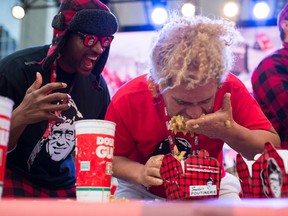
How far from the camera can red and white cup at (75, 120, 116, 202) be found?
0.94m

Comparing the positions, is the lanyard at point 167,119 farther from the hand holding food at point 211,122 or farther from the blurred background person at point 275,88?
the blurred background person at point 275,88

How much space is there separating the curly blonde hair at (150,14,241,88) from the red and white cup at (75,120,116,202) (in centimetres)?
37

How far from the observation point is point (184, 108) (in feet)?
4.35

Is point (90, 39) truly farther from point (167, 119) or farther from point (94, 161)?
point (94, 161)

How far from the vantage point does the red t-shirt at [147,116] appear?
1495 millimetres

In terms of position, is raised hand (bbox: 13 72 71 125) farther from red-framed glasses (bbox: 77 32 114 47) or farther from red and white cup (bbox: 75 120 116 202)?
red-framed glasses (bbox: 77 32 114 47)

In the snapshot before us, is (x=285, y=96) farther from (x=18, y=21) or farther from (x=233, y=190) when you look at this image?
(x=18, y=21)

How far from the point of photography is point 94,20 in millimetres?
1883

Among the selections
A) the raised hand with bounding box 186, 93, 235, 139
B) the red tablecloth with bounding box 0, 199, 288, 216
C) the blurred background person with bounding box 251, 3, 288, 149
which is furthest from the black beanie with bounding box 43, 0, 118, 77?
the red tablecloth with bounding box 0, 199, 288, 216

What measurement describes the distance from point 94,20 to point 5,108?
3.82ft

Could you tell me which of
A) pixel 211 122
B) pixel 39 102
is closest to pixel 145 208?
pixel 211 122

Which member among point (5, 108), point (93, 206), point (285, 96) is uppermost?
point (285, 96)

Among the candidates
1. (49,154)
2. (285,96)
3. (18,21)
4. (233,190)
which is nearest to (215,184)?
(233,190)

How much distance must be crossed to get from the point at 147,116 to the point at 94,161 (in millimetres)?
603
